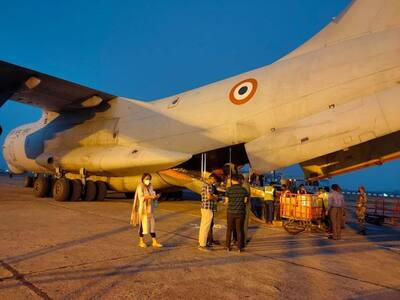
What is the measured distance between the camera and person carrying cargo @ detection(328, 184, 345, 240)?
8984 millimetres

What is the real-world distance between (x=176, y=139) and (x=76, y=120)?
613cm

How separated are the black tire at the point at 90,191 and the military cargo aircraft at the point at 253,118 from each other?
0.04m

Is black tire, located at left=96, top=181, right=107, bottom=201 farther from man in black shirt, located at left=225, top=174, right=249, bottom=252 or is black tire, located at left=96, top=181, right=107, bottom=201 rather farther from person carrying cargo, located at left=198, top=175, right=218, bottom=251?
man in black shirt, located at left=225, top=174, right=249, bottom=252

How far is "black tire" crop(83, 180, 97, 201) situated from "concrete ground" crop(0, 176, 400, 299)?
6399 millimetres

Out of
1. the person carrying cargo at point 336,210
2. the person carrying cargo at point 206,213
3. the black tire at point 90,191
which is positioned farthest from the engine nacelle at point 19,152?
the person carrying cargo at point 336,210

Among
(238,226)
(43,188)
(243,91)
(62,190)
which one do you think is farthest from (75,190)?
(238,226)

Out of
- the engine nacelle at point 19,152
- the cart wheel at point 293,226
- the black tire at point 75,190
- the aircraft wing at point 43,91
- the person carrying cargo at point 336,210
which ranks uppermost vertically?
the aircraft wing at point 43,91

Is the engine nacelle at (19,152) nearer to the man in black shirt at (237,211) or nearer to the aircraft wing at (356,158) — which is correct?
the aircraft wing at (356,158)

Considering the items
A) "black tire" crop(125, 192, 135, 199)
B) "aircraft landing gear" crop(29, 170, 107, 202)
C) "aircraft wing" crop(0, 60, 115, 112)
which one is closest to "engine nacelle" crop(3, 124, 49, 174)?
"aircraft landing gear" crop(29, 170, 107, 202)

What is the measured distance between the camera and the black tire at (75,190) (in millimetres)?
14930

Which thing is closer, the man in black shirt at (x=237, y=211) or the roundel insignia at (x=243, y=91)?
the man in black shirt at (x=237, y=211)

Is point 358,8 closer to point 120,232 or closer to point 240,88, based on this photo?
point 240,88

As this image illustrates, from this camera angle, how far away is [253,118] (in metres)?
11.1

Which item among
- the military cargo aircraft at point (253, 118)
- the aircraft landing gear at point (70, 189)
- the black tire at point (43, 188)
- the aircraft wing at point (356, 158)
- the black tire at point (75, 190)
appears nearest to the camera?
the military cargo aircraft at point (253, 118)
